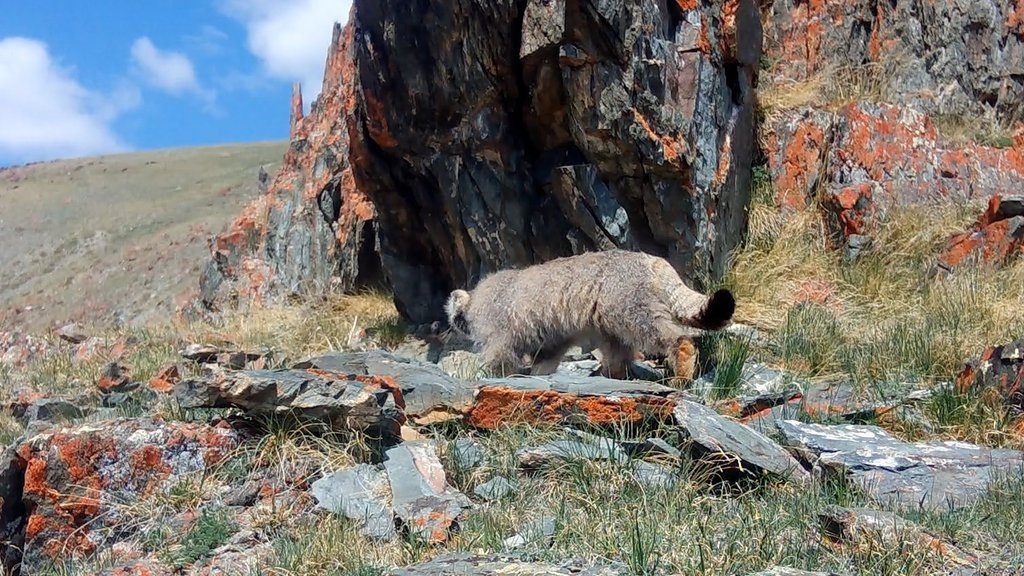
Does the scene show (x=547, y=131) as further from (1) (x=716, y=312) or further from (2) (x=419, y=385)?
(2) (x=419, y=385)

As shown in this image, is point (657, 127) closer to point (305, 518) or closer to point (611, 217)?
point (611, 217)

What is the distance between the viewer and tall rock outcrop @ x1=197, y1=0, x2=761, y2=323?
34.6 feet

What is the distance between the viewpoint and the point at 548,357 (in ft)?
31.7

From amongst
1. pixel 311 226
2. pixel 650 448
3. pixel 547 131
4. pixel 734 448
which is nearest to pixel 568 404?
pixel 650 448

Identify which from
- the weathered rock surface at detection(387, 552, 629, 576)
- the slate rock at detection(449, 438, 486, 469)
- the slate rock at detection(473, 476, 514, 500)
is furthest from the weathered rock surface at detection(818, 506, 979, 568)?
the slate rock at detection(449, 438, 486, 469)

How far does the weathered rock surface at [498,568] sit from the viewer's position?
13.9 feet

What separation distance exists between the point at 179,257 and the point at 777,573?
93.8 ft

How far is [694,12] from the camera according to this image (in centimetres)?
1112

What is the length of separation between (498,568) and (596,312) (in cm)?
496

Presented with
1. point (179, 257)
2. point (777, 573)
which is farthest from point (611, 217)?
point (179, 257)

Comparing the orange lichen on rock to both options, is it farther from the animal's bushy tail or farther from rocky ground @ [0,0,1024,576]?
the animal's bushy tail

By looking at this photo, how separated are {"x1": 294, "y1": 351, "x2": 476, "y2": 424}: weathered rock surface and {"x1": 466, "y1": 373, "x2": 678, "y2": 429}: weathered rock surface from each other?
0.19 m

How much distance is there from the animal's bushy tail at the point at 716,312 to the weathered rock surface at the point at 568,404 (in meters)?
1.17

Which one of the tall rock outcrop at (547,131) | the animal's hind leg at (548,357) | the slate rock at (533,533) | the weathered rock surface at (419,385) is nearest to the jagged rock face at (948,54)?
the tall rock outcrop at (547,131)
